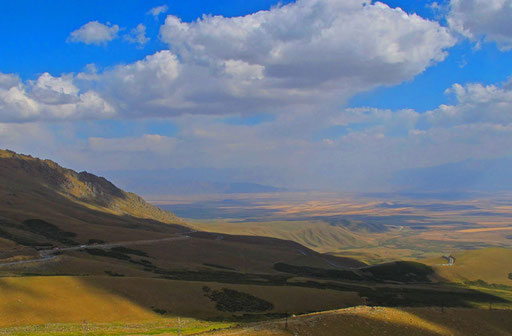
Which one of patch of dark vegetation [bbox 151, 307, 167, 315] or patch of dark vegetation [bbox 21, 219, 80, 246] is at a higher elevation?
patch of dark vegetation [bbox 21, 219, 80, 246]

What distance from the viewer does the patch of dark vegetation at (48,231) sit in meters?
139

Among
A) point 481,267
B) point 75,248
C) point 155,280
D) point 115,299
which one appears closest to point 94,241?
point 75,248

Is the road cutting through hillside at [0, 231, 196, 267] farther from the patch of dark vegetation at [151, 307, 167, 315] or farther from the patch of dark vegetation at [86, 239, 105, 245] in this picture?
the patch of dark vegetation at [151, 307, 167, 315]

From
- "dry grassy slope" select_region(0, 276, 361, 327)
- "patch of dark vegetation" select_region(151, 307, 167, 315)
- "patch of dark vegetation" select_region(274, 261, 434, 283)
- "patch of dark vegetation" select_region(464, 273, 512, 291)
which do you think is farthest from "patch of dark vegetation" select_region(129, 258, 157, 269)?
"patch of dark vegetation" select_region(464, 273, 512, 291)

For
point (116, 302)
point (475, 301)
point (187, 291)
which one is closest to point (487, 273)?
point (475, 301)

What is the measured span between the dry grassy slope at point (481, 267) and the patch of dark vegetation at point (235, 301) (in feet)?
348

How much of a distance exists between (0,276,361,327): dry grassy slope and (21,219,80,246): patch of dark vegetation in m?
69.5

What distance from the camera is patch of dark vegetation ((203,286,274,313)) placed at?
249ft

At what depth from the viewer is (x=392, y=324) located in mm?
48906

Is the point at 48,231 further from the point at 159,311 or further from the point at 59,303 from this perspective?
the point at 159,311

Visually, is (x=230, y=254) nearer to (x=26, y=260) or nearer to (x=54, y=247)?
(x=54, y=247)

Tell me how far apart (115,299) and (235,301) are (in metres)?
20.6

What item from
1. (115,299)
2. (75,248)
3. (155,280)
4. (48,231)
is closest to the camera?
(115,299)

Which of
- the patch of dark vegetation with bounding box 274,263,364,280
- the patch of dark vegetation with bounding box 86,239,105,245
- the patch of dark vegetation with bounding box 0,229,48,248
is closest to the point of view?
the patch of dark vegetation with bounding box 0,229,48,248
